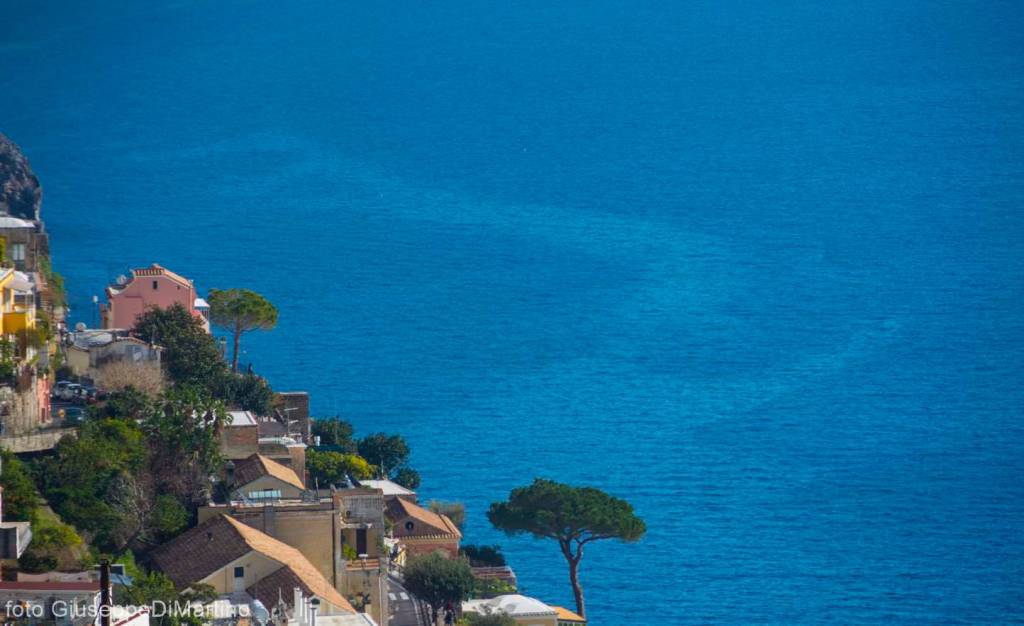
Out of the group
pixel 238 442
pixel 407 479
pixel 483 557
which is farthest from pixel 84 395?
pixel 407 479

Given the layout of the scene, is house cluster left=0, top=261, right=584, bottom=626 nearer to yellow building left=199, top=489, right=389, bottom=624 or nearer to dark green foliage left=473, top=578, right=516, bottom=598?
yellow building left=199, top=489, right=389, bottom=624

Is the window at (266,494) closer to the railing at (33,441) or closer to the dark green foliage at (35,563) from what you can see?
the railing at (33,441)

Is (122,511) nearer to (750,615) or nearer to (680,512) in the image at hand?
(750,615)

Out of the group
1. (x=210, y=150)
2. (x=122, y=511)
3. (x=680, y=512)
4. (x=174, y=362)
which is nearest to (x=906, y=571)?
(x=680, y=512)

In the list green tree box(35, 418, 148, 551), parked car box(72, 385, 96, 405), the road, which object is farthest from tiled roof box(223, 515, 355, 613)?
parked car box(72, 385, 96, 405)

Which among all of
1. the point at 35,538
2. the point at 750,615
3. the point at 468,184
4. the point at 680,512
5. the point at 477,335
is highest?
the point at 468,184
